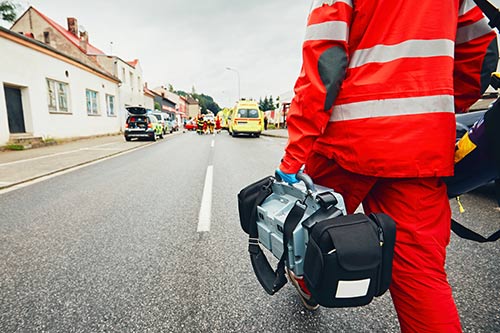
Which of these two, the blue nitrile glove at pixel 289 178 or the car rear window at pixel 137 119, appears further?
the car rear window at pixel 137 119

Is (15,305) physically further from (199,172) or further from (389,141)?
(199,172)

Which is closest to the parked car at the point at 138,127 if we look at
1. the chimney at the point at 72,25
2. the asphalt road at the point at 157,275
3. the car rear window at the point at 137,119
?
the car rear window at the point at 137,119

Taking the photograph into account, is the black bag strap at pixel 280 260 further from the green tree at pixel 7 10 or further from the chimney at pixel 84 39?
the chimney at pixel 84 39

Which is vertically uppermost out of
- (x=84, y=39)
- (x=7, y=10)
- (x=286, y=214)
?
(x=84, y=39)

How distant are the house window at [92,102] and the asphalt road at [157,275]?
18.1 meters

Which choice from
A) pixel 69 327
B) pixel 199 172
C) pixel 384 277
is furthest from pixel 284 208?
pixel 199 172

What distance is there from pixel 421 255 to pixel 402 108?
0.60m

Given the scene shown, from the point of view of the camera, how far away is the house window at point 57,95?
15.2 m

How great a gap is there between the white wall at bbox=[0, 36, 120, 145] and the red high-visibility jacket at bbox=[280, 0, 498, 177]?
1420 centimetres

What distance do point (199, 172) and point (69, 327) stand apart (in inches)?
202

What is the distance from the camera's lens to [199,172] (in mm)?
6672

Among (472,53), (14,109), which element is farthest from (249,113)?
(472,53)

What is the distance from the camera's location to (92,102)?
67.5 ft

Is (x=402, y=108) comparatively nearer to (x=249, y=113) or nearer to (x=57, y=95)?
(x=57, y=95)
